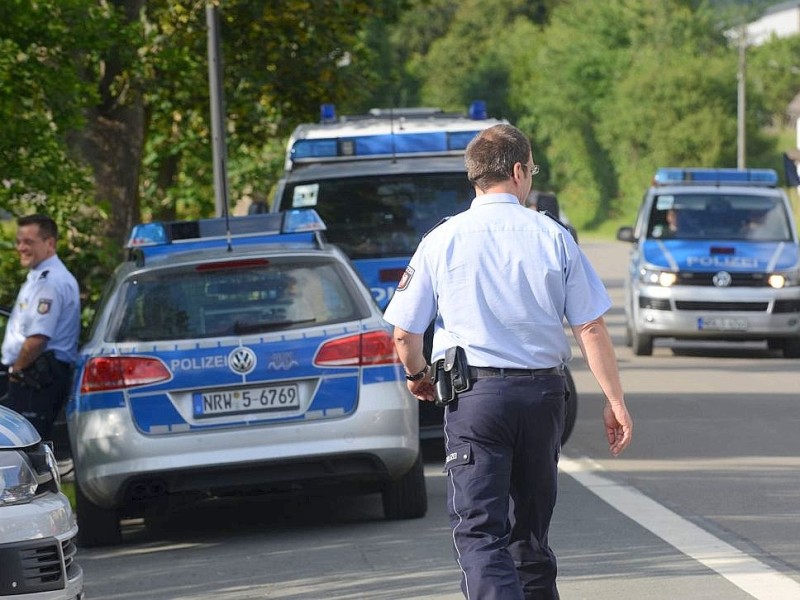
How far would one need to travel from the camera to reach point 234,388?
885cm

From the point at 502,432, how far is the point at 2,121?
6472mm

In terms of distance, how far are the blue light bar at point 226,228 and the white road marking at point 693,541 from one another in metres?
2.21

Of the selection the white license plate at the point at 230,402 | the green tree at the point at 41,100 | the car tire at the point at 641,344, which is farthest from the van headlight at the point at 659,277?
the white license plate at the point at 230,402

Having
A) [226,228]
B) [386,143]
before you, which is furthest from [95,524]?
[386,143]

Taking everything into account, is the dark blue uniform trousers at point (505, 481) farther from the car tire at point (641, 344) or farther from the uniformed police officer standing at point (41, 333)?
the car tire at point (641, 344)

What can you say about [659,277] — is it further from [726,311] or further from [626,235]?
[626,235]

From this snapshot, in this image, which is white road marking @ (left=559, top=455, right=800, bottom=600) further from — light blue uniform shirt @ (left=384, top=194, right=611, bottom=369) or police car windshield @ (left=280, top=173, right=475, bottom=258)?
police car windshield @ (left=280, top=173, right=475, bottom=258)

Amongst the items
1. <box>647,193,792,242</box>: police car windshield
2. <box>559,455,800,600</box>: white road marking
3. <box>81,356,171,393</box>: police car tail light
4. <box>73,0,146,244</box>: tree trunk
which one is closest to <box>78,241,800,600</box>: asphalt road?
<box>559,455,800,600</box>: white road marking

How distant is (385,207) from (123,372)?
436 centimetres

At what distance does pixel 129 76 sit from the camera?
1914cm

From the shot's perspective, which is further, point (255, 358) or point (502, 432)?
point (255, 358)

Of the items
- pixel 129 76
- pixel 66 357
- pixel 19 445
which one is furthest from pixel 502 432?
pixel 129 76

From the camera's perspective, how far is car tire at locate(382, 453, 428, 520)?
30.9ft

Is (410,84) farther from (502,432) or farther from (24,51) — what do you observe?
(502,432)
